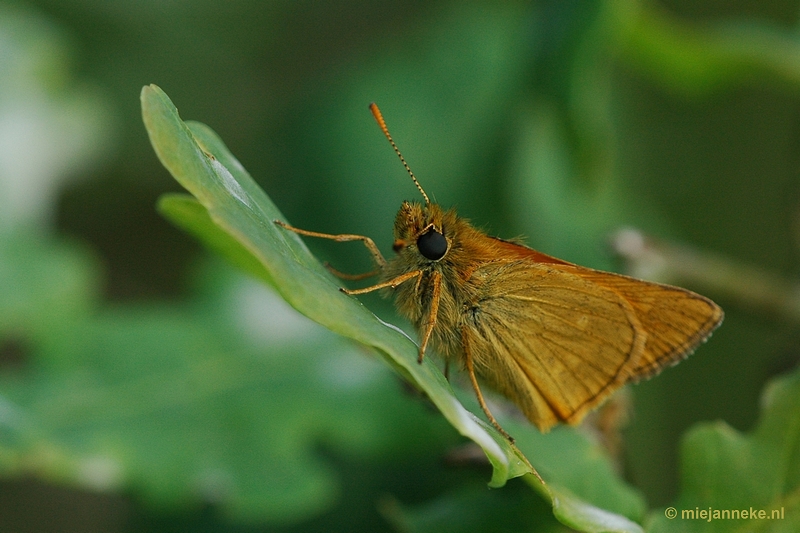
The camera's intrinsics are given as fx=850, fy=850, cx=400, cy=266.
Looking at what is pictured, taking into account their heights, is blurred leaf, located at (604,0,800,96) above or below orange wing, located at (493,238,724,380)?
above

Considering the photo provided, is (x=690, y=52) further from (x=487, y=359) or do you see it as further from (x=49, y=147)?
(x=49, y=147)

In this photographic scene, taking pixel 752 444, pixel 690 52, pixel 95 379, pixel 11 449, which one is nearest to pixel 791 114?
pixel 690 52

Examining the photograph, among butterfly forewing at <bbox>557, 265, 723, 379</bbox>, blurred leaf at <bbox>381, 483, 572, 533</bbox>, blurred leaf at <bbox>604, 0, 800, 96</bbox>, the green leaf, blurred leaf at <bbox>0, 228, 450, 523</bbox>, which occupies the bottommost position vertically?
blurred leaf at <bbox>0, 228, 450, 523</bbox>

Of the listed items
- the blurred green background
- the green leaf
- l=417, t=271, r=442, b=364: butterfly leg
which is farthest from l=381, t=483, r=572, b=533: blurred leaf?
l=417, t=271, r=442, b=364: butterfly leg

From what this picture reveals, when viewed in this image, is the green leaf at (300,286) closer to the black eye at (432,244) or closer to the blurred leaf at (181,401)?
the black eye at (432,244)

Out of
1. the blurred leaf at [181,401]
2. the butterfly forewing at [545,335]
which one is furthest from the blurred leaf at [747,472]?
the blurred leaf at [181,401]

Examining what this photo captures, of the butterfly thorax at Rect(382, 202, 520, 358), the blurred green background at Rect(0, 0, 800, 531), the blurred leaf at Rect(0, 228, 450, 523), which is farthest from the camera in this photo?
the blurred green background at Rect(0, 0, 800, 531)

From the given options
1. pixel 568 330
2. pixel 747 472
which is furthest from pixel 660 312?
pixel 747 472

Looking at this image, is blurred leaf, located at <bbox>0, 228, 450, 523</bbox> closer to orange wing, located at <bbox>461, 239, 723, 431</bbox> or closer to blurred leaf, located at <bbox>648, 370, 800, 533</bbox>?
orange wing, located at <bbox>461, 239, 723, 431</bbox>
